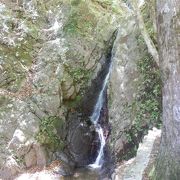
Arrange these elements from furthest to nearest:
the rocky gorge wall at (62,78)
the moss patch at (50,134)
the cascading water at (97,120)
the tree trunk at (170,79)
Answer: the cascading water at (97,120)
the moss patch at (50,134)
the rocky gorge wall at (62,78)
the tree trunk at (170,79)

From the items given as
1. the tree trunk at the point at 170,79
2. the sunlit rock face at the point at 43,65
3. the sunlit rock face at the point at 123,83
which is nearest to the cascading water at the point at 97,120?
the sunlit rock face at the point at 43,65

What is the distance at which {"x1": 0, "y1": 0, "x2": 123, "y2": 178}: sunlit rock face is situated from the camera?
10136 mm

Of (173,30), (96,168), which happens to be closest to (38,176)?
(96,168)

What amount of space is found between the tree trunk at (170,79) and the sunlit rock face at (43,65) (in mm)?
5991

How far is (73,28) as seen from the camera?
12625mm

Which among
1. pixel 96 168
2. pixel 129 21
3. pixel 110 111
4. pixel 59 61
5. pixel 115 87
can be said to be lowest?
pixel 96 168

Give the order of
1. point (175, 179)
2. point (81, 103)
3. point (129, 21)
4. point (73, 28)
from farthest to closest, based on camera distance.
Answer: point (73, 28)
point (81, 103)
point (129, 21)
point (175, 179)

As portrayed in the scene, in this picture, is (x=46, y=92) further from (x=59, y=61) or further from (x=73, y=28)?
(x=73, y=28)

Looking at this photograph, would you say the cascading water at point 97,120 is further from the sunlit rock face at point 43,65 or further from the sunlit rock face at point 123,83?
the sunlit rock face at point 123,83

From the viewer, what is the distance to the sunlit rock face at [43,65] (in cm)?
1014

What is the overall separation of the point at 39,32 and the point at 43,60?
5.53 ft

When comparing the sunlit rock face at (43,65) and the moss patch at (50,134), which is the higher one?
the sunlit rock face at (43,65)

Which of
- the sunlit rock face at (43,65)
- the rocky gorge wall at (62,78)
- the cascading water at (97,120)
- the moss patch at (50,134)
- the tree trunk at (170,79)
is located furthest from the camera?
the cascading water at (97,120)

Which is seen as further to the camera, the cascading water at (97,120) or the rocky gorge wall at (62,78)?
the cascading water at (97,120)
